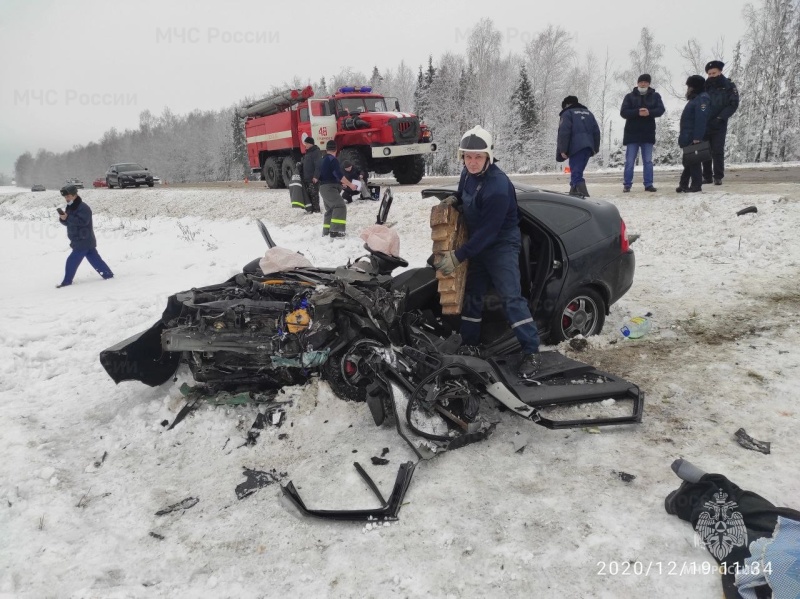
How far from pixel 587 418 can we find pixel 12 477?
11.6 ft

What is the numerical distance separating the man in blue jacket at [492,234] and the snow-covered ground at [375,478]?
2.21ft

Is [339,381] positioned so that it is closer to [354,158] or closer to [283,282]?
[283,282]

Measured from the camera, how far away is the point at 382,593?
204 centimetres

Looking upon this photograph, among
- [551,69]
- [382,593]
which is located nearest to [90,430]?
[382,593]

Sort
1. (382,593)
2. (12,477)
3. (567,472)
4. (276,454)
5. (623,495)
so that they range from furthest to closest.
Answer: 1. (276,454)
2. (12,477)
3. (567,472)
4. (623,495)
5. (382,593)

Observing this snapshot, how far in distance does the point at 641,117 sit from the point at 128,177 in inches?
1047

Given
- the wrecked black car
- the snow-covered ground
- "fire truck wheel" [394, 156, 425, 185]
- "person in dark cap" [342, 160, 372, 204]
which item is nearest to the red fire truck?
"fire truck wheel" [394, 156, 425, 185]

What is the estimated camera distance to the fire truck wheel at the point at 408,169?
14.5m

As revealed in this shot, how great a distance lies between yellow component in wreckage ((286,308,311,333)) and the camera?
3.38 m

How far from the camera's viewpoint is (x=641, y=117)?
8312 millimetres

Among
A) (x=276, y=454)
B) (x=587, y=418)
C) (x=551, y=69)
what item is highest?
(x=551, y=69)

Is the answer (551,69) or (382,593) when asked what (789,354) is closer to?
(382,593)

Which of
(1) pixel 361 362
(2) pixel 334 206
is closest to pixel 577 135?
(2) pixel 334 206

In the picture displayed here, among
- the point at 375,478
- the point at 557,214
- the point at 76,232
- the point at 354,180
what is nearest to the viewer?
the point at 375,478
